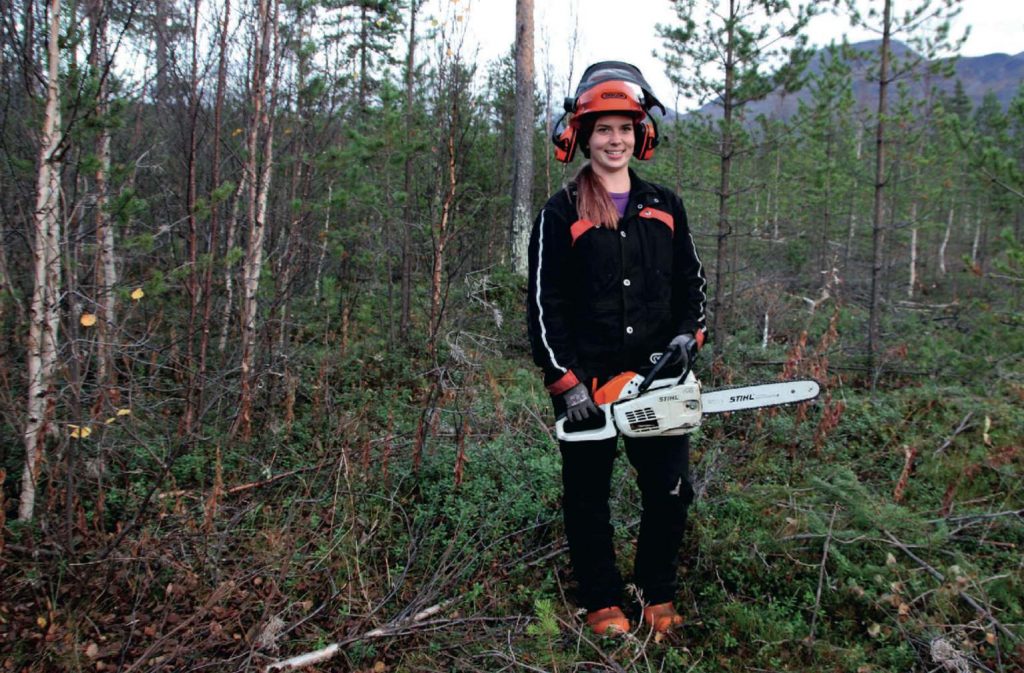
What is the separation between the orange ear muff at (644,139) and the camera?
110 inches

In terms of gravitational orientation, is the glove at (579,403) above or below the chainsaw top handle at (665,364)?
below

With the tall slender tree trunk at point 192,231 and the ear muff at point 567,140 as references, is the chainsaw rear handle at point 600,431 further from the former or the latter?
the tall slender tree trunk at point 192,231

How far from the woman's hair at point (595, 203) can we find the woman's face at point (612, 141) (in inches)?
2.7

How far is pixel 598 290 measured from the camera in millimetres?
2623

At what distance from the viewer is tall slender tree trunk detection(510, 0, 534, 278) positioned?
9914mm

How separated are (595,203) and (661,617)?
5.95 feet

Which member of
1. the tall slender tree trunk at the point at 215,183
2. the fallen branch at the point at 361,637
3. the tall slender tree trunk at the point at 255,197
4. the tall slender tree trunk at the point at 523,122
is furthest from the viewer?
the tall slender tree trunk at the point at 523,122

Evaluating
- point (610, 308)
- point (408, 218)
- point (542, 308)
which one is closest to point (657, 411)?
point (610, 308)

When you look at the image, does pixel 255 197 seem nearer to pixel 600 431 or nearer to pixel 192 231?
pixel 192 231

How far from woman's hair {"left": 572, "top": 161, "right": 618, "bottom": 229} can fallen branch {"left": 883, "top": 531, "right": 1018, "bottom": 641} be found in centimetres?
210

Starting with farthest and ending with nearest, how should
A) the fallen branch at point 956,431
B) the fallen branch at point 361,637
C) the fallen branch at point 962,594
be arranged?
the fallen branch at point 956,431 < the fallen branch at point 962,594 < the fallen branch at point 361,637

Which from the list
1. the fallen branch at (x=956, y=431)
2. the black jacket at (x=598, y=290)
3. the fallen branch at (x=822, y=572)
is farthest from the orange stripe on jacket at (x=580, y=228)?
the fallen branch at (x=956, y=431)

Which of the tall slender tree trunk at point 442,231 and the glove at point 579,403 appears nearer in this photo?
the glove at point 579,403

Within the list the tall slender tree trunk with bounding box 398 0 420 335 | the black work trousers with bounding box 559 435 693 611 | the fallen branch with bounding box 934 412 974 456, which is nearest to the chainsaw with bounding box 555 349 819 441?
the black work trousers with bounding box 559 435 693 611
